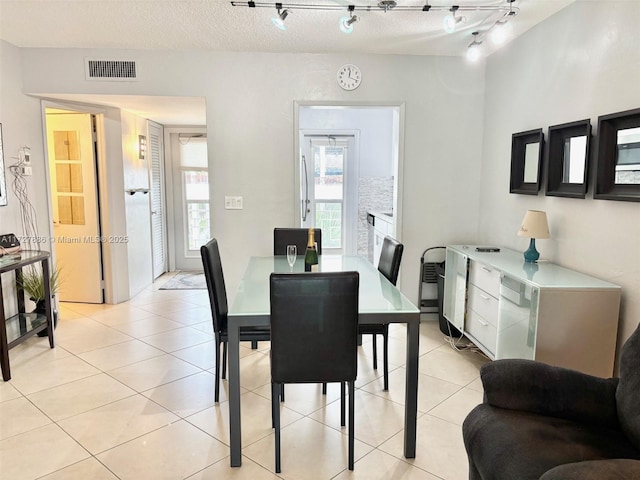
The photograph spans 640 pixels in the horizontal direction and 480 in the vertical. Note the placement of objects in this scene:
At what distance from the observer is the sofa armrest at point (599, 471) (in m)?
1.18

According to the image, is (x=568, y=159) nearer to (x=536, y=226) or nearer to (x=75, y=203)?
(x=536, y=226)

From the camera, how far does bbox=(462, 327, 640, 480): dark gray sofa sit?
1.49m

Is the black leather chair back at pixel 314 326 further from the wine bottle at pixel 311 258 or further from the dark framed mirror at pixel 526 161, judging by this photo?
the dark framed mirror at pixel 526 161

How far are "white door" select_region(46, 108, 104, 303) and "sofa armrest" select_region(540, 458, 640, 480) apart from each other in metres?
4.81

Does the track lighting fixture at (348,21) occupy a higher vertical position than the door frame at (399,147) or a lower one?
higher

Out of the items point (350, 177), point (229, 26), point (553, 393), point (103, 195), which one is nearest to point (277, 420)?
point (553, 393)

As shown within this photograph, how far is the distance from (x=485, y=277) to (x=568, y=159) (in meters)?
0.95

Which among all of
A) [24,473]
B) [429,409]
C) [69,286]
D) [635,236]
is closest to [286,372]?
[429,409]

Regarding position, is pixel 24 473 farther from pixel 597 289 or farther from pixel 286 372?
pixel 597 289

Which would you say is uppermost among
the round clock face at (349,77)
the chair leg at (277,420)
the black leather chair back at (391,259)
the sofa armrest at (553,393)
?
the round clock face at (349,77)

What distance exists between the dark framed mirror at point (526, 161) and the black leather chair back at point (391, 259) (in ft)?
3.78

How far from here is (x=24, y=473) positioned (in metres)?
2.13

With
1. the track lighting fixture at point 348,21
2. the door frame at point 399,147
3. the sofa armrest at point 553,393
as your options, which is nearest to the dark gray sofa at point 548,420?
the sofa armrest at point 553,393

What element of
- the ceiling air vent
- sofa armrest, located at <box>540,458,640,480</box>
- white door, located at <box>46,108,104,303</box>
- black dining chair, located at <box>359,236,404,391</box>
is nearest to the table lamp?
black dining chair, located at <box>359,236,404,391</box>
